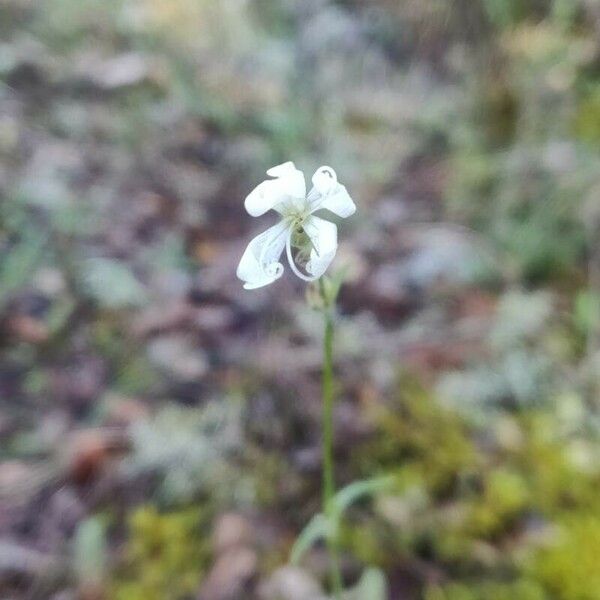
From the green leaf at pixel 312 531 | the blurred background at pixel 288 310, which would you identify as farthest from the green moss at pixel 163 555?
the green leaf at pixel 312 531

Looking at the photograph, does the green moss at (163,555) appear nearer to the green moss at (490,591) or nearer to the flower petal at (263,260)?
the green moss at (490,591)

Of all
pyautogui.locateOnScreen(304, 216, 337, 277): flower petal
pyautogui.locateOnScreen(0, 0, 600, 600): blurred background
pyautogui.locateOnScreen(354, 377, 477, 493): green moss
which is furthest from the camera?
pyautogui.locateOnScreen(354, 377, 477, 493): green moss

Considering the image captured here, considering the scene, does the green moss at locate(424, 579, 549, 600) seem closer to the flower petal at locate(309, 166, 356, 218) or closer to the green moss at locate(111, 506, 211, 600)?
the green moss at locate(111, 506, 211, 600)

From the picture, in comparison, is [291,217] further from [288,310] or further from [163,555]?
[288,310]

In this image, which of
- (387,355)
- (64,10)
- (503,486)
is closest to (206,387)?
(387,355)

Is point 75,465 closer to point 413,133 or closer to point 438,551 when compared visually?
point 438,551

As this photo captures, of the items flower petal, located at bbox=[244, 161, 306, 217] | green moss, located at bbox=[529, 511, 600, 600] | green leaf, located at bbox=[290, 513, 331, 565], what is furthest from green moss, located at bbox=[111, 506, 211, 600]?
flower petal, located at bbox=[244, 161, 306, 217]

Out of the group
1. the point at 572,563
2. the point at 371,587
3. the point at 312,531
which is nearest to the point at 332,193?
the point at 312,531
